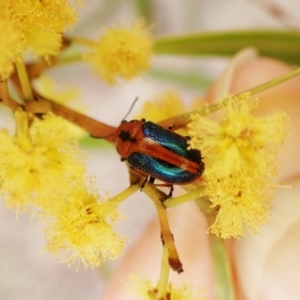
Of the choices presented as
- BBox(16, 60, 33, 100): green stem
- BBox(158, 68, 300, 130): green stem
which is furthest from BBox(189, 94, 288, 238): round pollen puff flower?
BBox(16, 60, 33, 100): green stem

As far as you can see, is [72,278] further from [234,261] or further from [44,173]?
[44,173]

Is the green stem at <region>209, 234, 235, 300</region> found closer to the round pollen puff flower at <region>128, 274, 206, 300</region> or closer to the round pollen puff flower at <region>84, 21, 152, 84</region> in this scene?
the round pollen puff flower at <region>128, 274, 206, 300</region>

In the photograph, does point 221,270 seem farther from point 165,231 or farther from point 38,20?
point 38,20

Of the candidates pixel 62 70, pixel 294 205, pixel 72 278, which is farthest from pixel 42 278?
pixel 294 205

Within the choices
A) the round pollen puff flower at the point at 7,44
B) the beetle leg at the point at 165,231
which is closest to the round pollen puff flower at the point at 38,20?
the round pollen puff flower at the point at 7,44

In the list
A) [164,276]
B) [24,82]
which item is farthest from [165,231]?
[24,82]

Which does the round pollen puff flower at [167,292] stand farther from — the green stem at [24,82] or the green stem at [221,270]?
the green stem at [24,82]
